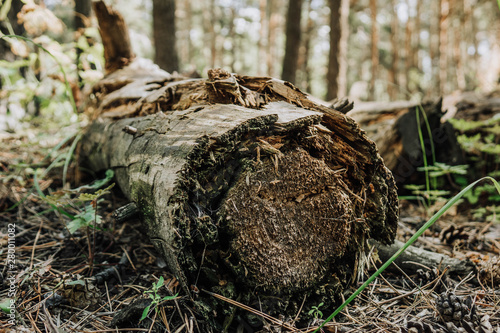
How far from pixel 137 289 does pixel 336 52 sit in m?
5.96

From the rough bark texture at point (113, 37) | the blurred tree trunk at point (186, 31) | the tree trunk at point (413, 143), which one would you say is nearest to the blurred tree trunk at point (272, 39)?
the blurred tree trunk at point (186, 31)

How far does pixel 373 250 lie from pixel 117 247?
159 cm

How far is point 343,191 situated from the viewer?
62.8 inches

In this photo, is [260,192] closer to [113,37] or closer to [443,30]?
[113,37]

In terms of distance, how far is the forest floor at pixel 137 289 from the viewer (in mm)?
1311

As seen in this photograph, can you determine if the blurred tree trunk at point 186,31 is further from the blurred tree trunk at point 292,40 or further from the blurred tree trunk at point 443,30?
the blurred tree trunk at point 292,40

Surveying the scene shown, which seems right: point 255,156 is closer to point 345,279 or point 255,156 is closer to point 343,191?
point 343,191

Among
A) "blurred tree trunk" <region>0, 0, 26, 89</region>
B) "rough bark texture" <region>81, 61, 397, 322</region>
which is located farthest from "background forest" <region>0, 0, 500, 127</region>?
"rough bark texture" <region>81, 61, 397, 322</region>

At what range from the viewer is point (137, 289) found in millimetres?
1556

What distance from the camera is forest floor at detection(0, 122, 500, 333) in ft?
4.30

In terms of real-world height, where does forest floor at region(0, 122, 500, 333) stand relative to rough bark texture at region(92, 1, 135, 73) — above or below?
below

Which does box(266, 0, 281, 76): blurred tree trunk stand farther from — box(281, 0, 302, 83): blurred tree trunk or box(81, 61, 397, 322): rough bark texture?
box(81, 61, 397, 322): rough bark texture

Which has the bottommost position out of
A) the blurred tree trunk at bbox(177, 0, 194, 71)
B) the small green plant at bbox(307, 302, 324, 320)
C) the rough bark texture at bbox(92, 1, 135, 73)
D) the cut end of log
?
the small green plant at bbox(307, 302, 324, 320)

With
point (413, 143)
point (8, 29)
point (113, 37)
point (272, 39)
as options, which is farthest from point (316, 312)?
point (272, 39)
